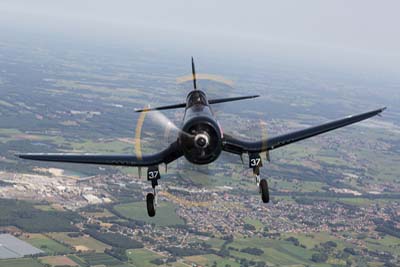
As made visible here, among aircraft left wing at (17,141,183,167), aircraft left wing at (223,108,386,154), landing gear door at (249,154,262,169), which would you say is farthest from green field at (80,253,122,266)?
landing gear door at (249,154,262,169)

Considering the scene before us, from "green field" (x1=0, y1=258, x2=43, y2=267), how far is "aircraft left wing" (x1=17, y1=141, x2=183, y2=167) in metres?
105

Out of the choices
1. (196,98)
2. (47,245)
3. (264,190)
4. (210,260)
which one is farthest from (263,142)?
(47,245)

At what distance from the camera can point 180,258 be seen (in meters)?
152

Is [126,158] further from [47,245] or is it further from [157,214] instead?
[157,214]

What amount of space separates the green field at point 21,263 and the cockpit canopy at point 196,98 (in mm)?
106311

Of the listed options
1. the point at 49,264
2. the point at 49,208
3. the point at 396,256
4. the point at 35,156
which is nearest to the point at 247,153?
the point at 35,156

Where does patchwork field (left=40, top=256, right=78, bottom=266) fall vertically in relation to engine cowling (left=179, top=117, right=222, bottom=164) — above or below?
below

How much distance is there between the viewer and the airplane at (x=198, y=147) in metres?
37.1

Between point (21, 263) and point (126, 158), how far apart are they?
110502mm

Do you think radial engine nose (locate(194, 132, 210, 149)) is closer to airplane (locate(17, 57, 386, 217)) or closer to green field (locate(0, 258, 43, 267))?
airplane (locate(17, 57, 386, 217))

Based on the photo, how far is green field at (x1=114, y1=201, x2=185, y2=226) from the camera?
574 ft

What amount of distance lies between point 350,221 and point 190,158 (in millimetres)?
162391

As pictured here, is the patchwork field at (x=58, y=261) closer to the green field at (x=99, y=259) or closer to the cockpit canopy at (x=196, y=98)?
the green field at (x=99, y=259)

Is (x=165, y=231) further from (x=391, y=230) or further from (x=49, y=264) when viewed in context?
(x=391, y=230)
